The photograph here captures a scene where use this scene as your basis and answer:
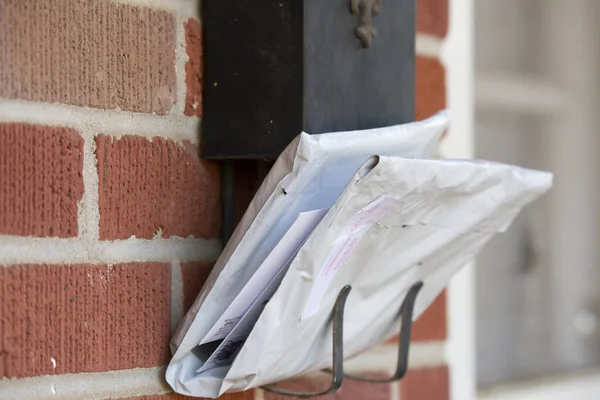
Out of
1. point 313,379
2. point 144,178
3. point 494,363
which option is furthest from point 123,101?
point 494,363

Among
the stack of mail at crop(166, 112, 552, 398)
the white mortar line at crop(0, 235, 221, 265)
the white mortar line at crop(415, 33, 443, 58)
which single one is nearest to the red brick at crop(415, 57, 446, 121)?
the white mortar line at crop(415, 33, 443, 58)

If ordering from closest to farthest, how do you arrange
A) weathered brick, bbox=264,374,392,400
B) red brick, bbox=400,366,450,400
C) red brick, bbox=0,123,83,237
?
red brick, bbox=0,123,83,237 → weathered brick, bbox=264,374,392,400 → red brick, bbox=400,366,450,400

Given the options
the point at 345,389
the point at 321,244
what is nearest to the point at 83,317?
the point at 321,244

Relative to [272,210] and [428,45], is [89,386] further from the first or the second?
[428,45]

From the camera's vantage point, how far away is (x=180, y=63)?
21.8 inches

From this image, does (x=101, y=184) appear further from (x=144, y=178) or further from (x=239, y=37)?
(x=239, y=37)

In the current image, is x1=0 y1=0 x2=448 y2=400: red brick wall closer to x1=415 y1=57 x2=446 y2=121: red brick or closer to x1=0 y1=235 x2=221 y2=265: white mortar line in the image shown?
x1=0 y1=235 x2=221 y2=265: white mortar line

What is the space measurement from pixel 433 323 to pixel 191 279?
305 millimetres

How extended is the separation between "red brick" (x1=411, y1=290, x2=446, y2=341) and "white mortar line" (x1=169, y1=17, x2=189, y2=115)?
1.08ft

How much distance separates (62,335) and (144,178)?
4.4 inches

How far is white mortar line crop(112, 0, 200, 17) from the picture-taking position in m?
0.53

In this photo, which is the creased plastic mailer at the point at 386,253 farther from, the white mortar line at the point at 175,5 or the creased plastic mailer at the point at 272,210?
the white mortar line at the point at 175,5

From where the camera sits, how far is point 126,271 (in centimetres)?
52

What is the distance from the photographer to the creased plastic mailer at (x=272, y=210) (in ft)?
1.54
